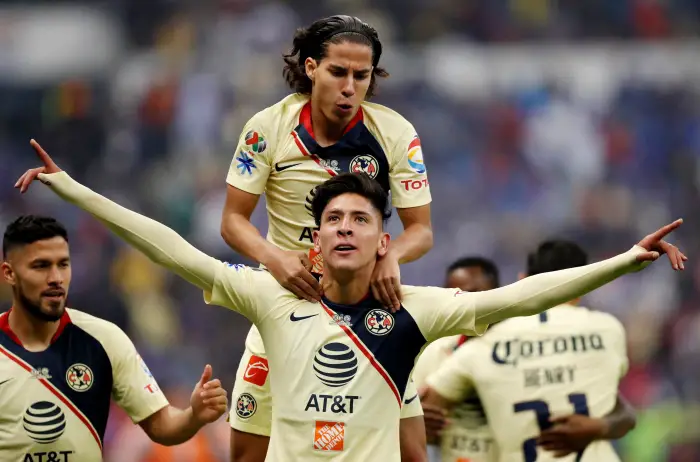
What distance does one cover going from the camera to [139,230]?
5.95 metres

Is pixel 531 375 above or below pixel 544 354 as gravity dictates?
below

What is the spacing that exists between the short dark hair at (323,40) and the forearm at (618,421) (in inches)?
97.3

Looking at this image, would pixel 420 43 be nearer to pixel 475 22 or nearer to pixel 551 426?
pixel 475 22

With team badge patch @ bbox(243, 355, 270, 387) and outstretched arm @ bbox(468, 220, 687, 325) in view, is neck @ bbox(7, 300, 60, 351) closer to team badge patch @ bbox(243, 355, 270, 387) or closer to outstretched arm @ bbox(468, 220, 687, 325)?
team badge patch @ bbox(243, 355, 270, 387)

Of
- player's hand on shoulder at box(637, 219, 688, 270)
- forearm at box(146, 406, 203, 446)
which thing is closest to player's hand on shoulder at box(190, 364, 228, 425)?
forearm at box(146, 406, 203, 446)

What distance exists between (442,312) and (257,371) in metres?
1.14

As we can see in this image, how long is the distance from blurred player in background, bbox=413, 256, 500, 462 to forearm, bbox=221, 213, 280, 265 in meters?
2.05

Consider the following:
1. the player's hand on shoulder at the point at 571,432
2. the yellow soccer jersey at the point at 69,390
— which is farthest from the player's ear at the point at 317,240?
the player's hand on shoulder at the point at 571,432

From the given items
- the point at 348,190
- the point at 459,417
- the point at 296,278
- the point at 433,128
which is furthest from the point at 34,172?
the point at 433,128

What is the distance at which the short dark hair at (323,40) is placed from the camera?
6570 mm

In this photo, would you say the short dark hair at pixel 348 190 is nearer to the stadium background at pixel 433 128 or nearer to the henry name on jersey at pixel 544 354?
the henry name on jersey at pixel 544 354

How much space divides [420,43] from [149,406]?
1219 cm

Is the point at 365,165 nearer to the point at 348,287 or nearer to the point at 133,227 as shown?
the point at 348,287

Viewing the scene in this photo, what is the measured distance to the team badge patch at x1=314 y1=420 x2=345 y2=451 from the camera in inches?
232
